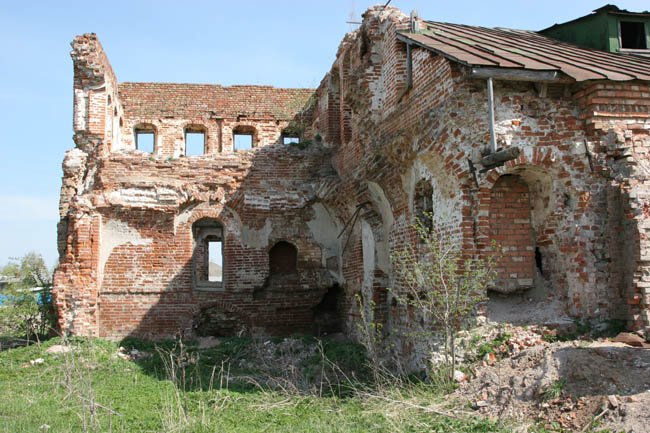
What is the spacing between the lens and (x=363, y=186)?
11656mm

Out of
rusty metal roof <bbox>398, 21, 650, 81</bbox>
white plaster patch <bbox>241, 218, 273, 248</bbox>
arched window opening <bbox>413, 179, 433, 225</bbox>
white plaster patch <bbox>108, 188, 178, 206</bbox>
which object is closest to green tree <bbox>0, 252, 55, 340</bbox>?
white plaster patch <bbox>108, 188, 178, 206</bbox>

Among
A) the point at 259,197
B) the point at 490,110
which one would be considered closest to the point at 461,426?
the point at 490,110

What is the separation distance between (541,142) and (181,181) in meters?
8.03

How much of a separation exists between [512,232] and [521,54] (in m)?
2.57

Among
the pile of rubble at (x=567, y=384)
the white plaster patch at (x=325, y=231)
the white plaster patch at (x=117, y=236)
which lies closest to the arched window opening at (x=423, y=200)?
the pile of rubble at (x=567, y=384)

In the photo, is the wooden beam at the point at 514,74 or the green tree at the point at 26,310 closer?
the wooden beam at the point at 514,74

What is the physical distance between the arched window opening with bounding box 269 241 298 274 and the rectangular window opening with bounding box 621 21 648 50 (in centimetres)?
771

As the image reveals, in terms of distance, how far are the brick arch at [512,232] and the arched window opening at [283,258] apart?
20.7 ft

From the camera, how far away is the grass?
20.7ft

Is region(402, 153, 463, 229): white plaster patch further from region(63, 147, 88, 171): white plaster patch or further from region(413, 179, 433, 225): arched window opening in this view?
region(63, 147, 88, 171): white plaster patch

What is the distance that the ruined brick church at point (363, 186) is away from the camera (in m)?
7.82

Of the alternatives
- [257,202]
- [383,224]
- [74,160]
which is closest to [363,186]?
[383,224]

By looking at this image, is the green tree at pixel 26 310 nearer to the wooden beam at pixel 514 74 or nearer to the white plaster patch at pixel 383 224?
the white plaster patch at pixel 383 224

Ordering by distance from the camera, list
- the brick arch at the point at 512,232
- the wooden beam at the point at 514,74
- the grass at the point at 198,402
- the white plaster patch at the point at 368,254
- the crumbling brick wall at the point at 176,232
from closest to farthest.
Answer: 1. the grass at the point at 198,402
2. the wooden beam at the point at 514,74
3. the brick arch at the point at 512,232
4. the white plaster patch at the point at 368,254
5. the crumbling brick wall at the point at 176,232
